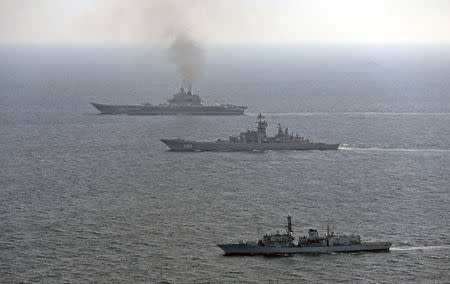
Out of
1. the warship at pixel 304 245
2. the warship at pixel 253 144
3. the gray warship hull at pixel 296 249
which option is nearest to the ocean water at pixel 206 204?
the gray warship hull at pixel 296 249

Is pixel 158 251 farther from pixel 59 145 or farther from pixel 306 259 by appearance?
pixel 59 145

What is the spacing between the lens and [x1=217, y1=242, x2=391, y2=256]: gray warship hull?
8144cm

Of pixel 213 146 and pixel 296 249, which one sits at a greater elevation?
pixel 213 146

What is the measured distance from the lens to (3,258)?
79438 mm

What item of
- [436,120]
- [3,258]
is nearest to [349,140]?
[436,120]

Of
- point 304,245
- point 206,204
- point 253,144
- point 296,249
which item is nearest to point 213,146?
point 253,144

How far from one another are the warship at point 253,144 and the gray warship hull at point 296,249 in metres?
62.6

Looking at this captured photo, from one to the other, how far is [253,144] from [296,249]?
65.6 meters

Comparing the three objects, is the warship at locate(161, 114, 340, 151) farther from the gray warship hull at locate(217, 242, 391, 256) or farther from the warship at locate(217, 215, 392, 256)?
the gray warship hull at locate(217, 242, 391, 256)

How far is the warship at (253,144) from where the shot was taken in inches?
5728

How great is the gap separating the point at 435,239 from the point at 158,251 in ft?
94.4

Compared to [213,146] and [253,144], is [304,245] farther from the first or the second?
[253,144]

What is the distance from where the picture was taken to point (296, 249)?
83.1 m

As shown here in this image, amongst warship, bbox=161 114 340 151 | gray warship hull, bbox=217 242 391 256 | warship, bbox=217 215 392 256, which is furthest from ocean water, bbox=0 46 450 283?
warship, bbox=161 114 340 151
